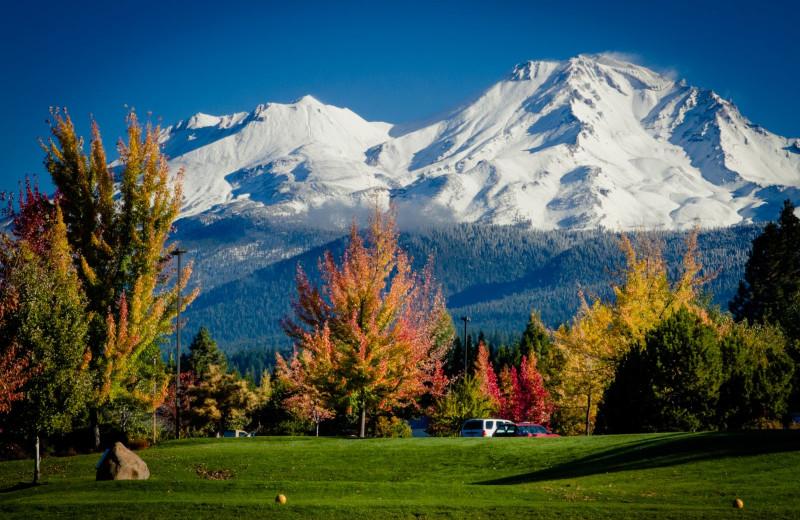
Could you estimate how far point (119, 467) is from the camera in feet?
79.2

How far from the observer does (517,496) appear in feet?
68.2

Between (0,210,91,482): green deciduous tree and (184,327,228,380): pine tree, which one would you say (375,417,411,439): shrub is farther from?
(184,327,228,380): pine tree

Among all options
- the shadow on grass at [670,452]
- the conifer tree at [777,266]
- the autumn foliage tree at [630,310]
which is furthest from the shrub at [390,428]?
the conifer tree at [777,266]

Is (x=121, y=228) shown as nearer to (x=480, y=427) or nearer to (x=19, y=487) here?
(x=19, y=487)

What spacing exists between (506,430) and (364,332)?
38.8ft

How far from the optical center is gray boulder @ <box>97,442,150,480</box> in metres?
24.0

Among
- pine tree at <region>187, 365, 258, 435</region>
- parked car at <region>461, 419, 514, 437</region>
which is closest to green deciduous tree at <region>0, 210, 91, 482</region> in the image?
parked car at <region>461, 419, 514, 437</region>

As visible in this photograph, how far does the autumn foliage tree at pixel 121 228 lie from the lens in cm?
2964

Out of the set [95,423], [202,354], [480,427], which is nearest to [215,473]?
[95,423]

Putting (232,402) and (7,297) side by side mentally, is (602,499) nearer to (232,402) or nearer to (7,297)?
(7,297)

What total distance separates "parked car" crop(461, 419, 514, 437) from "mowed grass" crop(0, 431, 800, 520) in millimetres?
7800

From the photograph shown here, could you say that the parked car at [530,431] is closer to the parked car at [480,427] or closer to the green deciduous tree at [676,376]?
the parked car at [480,427]

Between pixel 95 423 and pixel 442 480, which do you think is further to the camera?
pixel 95 423

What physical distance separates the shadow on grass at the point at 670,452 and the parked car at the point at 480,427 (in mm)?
11974
